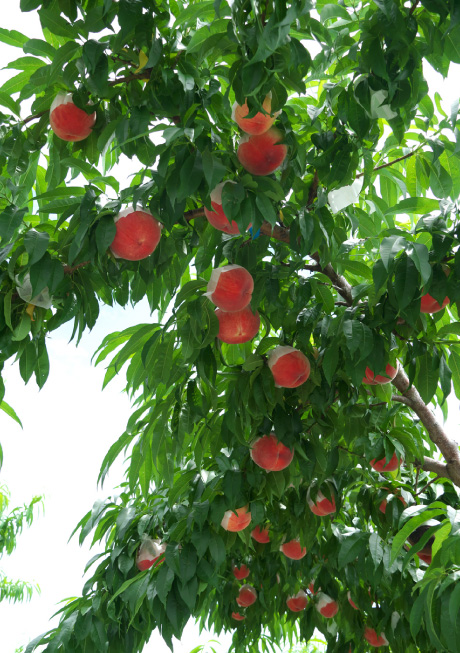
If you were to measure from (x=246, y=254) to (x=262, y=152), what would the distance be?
22cm

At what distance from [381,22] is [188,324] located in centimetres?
58

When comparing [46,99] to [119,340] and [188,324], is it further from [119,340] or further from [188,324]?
[119,340]

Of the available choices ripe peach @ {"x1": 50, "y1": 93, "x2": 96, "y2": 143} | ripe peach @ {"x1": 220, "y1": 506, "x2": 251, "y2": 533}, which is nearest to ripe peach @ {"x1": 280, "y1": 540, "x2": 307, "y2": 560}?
ripe peach @ {"x1": 220, "y1": 506, "x2": 251, "y2": 533}

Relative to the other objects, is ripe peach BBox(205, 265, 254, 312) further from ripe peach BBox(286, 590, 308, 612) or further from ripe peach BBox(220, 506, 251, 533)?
ripe peach BBox(286, 590, 308, 612)

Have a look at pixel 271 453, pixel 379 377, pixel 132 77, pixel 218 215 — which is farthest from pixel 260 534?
pixel 132 77

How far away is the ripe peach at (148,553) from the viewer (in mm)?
1675

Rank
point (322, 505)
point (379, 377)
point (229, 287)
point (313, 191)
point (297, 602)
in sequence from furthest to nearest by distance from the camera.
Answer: point (297, 602) → point (322, 505) → point (379, 377) → point (313, 191) → point (229, 287)

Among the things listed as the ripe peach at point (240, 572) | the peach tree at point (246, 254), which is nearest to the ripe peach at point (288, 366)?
the peach tree at point (246, 254)

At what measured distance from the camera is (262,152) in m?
0.98

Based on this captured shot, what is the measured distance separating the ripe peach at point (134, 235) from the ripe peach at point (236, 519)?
29.6 inches

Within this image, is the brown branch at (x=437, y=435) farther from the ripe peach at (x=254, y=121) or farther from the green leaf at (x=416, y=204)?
the ripe peach at (x=254, y=121)

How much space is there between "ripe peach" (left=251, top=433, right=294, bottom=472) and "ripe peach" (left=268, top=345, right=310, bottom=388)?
17 centimetres

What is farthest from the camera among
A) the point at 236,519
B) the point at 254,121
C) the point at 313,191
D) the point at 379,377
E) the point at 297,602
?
the point at 297,602

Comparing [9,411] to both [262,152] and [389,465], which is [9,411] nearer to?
[262,152]
